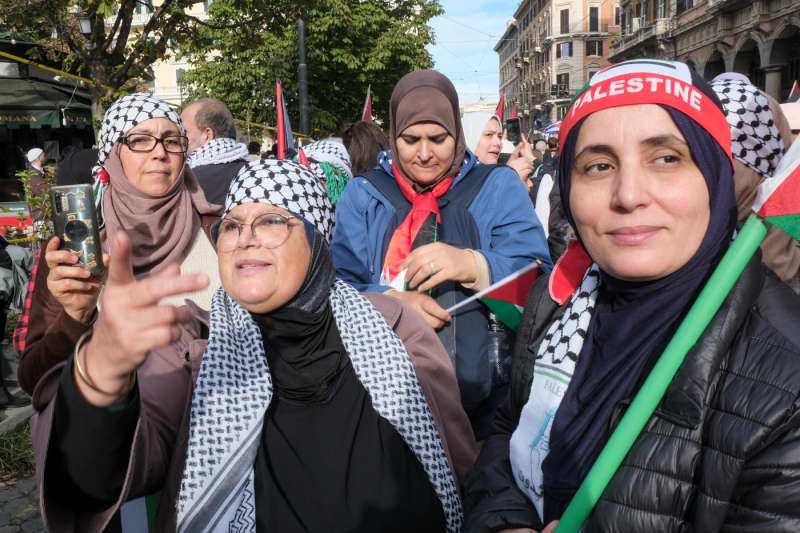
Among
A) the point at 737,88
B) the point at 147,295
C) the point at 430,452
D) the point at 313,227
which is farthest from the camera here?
the point at 737,88

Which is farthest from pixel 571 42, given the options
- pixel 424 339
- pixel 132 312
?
pixel 132 312

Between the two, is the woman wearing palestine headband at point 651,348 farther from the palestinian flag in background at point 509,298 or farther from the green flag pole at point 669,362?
the palestinian flag in background at point 509,298

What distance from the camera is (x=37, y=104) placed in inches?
434

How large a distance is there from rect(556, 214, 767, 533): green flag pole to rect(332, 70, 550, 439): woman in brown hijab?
1046mm

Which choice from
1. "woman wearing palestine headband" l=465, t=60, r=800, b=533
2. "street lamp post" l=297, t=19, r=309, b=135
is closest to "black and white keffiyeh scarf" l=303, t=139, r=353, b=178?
"woman wearing palestine headband" l=465, t=60, r=800, b=533

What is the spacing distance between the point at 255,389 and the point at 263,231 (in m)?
0.49

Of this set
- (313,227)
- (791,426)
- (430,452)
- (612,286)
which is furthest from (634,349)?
(313,227)

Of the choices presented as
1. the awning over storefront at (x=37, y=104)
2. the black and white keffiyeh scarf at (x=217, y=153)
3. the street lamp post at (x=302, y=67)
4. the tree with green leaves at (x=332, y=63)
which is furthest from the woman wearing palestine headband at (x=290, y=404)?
the tree with green leaves at (x=332, y=63)

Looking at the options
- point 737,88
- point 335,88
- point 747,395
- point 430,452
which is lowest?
point 430,452

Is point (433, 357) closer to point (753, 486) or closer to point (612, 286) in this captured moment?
point (612, 286)

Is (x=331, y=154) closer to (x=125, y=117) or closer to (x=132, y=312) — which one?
(x=125, y=117)

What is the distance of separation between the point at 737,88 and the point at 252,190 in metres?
1.74

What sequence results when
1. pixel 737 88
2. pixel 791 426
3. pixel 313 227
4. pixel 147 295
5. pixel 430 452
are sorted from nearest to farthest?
pixel 791 426, pixel 147 295, pixel 430 452, pixel 313 227, pixel 737 88

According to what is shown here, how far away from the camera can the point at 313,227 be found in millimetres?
2219
